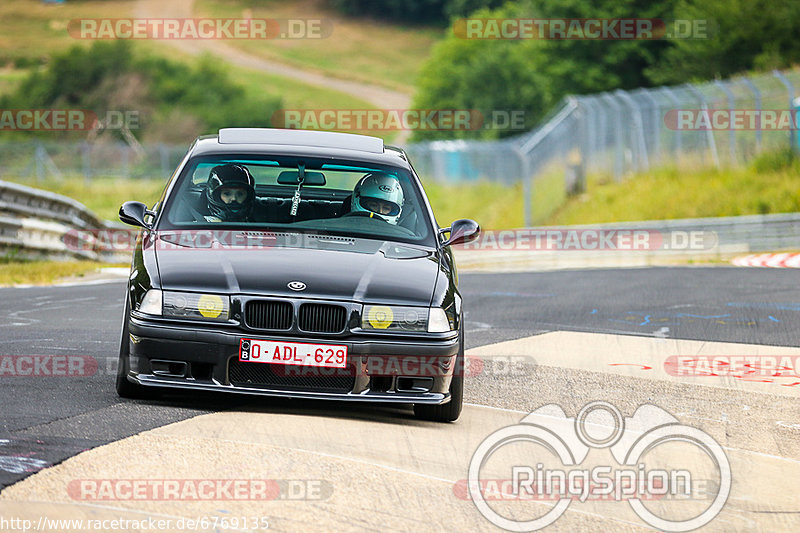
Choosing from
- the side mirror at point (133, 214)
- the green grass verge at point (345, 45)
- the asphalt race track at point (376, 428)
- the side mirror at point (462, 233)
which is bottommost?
the asphalt race track at point (376, 428)

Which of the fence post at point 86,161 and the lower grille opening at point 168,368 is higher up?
the fence post at point 86,161

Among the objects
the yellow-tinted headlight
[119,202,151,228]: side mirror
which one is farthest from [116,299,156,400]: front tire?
[119,202,151,228]: side mirror

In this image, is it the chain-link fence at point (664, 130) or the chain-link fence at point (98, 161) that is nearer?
the chain-link fence at point (664, 130)

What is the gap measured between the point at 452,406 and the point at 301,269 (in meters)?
1.15

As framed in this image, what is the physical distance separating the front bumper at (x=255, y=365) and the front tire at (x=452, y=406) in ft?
0.84

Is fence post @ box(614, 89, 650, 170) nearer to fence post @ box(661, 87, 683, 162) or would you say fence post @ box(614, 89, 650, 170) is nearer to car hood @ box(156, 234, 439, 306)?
fence post @ box(661, 87, 683, 162)

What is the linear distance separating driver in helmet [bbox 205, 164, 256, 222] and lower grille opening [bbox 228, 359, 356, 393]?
1.49 meters

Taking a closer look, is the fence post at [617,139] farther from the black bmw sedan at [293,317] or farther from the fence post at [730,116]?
the black bmw sedan at [293,317]

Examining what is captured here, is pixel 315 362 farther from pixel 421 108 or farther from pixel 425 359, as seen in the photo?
pixel 421 108

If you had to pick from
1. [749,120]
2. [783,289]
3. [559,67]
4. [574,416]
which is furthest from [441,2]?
[574,416]

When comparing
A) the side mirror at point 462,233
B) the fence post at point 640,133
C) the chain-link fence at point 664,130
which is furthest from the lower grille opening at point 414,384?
the fence post at point 640,133

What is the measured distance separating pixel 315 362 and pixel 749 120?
79.4ft

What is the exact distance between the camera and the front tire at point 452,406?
288 inches

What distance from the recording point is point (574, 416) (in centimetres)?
785
